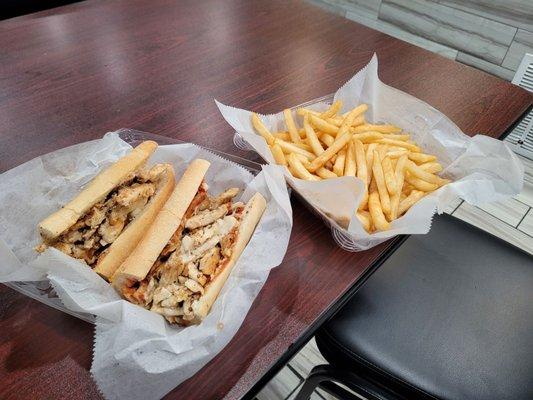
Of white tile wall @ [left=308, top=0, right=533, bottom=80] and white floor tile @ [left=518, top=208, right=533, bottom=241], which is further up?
white tile wall @ [left=308, top=0, right=533, bottom=80]

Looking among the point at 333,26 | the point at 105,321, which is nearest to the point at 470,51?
the point at 333,26

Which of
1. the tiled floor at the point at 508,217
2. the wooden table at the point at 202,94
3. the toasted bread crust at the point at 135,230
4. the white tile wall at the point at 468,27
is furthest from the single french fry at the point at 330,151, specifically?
the white tile wall at the point at 468,27

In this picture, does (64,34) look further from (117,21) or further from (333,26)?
(333,26)

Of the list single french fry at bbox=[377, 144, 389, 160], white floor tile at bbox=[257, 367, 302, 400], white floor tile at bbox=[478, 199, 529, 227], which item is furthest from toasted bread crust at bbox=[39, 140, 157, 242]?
white floor tile at bbox=[478, 199, 529, 227]

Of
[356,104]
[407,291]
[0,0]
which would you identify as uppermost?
[356,104]

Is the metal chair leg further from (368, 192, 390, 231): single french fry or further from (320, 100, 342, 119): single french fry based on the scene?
(320, 100, 342, 119): single french fry

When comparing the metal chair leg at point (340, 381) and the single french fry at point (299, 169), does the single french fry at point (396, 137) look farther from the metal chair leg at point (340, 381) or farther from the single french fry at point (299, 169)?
the metal chair leg at point (340, 381)
